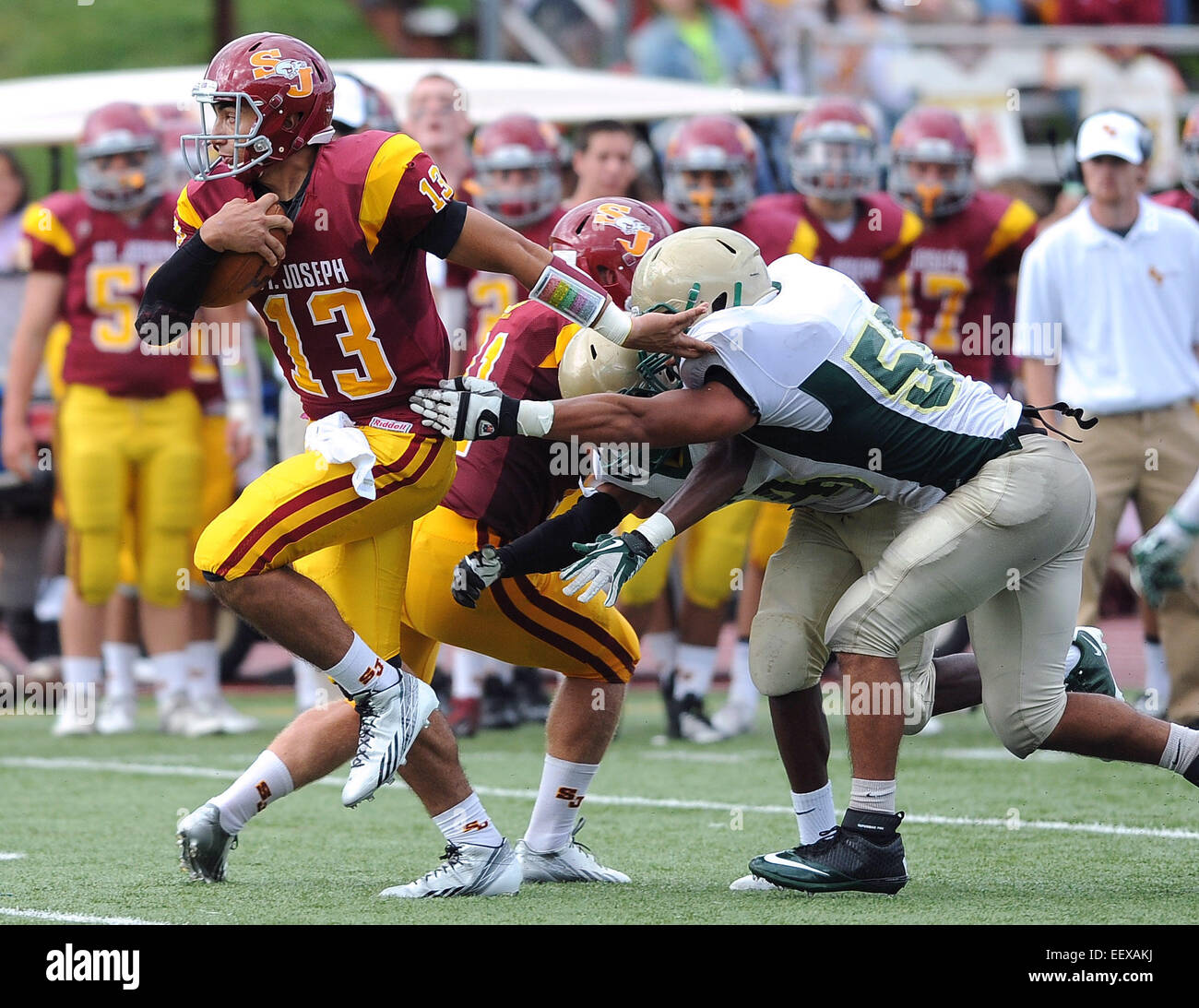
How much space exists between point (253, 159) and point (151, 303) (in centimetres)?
35

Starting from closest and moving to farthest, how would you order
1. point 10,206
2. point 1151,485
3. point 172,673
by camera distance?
point 1151,485
point 172,673
point 10,206

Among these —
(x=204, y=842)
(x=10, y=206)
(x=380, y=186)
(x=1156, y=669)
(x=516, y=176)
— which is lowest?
(x=204, y=842)

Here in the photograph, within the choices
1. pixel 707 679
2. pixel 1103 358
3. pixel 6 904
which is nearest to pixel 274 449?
pixel 707 679

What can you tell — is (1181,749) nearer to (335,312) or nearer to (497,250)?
(497,250)

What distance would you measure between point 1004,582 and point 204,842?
5.92ft

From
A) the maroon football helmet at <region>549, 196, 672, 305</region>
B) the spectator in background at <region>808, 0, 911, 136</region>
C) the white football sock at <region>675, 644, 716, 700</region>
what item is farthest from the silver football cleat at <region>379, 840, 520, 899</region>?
the spectator in background at <region>808, 0, 911, 136</region>

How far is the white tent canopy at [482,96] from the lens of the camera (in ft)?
32.7

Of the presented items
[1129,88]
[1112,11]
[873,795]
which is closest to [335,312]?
[873,795]

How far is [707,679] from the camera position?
25.2 ft

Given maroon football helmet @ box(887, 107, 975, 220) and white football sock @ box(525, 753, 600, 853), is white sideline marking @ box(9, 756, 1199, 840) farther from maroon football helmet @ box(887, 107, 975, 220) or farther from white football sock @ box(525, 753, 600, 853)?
maroon football helmet @ box(887, 107, 975, 220)

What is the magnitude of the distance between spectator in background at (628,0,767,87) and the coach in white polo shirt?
6811mm

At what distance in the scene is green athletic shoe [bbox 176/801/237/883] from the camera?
4520mm

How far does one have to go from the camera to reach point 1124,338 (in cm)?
693
